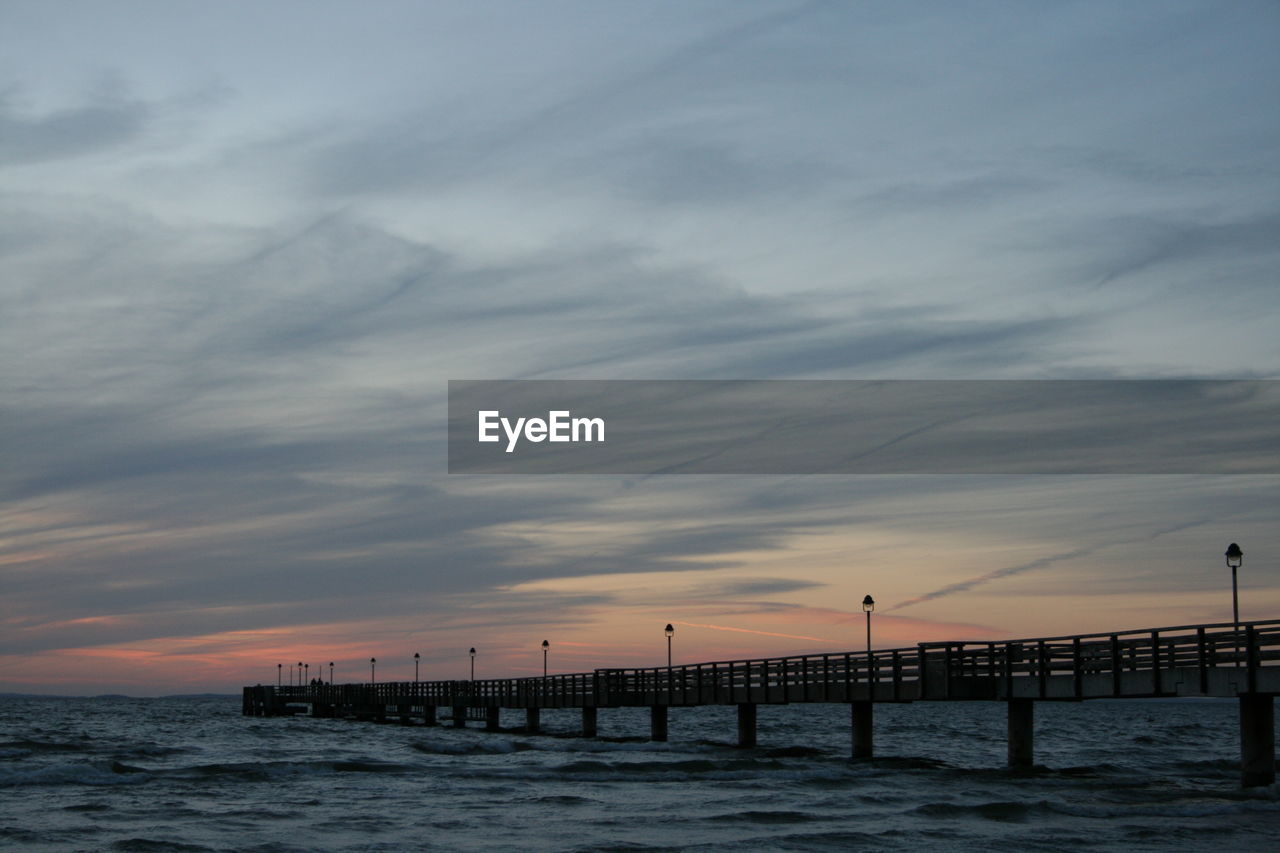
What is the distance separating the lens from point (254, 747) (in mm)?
57938

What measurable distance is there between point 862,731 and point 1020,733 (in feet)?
19.7

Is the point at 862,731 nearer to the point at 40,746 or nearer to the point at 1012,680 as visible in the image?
the point at 1012,680

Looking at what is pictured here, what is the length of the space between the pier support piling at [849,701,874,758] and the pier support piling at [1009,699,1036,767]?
203 inches

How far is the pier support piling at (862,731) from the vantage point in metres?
40.2

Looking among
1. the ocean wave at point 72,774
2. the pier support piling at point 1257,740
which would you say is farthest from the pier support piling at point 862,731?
the ocean wave at point 72,774

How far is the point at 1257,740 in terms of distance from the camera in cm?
2819

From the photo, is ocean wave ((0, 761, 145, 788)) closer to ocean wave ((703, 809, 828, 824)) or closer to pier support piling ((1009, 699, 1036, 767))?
ocean wave ((703, 809, 828, 824))

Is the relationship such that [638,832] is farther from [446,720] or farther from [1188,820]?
[446,720]

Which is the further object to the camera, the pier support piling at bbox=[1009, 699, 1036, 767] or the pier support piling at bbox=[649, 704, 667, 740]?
the pier support piling at bbox=[649, 704, 667, 740]

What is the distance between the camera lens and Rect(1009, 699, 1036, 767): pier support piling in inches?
1394

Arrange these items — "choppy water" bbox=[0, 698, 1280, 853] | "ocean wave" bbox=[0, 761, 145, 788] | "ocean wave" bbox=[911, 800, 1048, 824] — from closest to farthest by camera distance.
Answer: "choppy water" bbox=[0, 698, 1280, 853], "ocean wave" bbox=[911, 800, 1048, 824], "ocean wave" bbox=[0, 761, 145, 788]

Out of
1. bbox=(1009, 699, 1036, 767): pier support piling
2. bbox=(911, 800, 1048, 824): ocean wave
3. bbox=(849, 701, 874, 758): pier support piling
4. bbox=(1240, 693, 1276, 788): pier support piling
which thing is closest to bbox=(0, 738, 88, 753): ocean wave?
bbox=(849, 701, 874, 758): pier support piling

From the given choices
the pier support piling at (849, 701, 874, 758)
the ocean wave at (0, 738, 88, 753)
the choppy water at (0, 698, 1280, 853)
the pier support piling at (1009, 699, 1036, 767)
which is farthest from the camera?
the ocean wave at (0, 738, 88, 753)

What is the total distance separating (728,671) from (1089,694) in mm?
16988
